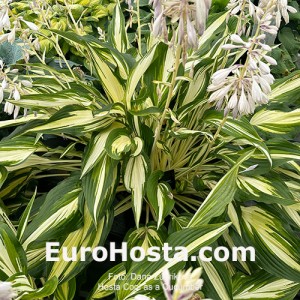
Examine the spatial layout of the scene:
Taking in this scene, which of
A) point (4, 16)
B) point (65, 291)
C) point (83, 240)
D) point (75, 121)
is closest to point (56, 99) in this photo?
point (75, 121)

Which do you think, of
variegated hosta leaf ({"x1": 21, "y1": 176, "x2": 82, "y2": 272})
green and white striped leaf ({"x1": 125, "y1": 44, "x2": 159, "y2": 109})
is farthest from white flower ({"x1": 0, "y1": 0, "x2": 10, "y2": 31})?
variegated hosta leaf ({"x1": 21, "y1": 176, "x2": 82, "y2": 272})

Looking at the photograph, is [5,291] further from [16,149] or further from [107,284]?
[16,149]

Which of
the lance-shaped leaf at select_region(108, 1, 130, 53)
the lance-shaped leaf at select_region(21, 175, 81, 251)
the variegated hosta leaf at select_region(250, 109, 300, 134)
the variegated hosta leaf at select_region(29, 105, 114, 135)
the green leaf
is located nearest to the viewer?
the green leaf

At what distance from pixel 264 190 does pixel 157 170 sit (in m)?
0.34

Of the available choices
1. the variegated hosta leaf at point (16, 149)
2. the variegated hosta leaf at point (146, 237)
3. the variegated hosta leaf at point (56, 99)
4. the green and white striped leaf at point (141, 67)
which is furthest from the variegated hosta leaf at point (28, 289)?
the green and white striped leaf at point (141, 67)

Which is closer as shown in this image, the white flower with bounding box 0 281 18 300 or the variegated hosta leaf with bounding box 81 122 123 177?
the white flower with bounding box 0 281 18 300

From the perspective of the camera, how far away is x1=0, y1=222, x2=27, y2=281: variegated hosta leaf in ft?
4.53

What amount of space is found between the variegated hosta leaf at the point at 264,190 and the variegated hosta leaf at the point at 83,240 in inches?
16.6

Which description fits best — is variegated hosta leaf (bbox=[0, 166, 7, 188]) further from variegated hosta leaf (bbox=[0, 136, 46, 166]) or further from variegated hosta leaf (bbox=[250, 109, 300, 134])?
variegated hosta leaf (bbox=[250, 109, 300, 134])

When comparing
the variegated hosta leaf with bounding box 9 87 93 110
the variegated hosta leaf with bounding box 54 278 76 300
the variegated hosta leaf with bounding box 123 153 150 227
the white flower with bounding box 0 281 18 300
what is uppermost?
the white flower with bounding box 0 281 18 300

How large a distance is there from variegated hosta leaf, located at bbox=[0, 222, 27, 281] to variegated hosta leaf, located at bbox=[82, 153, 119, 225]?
0.74 ft

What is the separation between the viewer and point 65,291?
1447 millimetres

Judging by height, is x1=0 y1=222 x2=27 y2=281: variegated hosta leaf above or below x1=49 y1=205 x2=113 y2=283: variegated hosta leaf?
above

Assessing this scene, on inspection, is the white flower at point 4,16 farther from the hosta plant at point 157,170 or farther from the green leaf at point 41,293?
the green leaf at point 41,293
